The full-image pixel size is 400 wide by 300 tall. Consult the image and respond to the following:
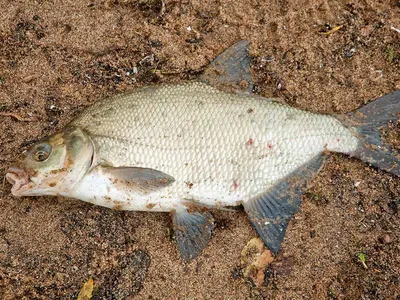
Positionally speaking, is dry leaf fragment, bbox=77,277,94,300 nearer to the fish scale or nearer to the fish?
the fish

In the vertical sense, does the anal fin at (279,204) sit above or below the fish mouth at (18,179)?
below

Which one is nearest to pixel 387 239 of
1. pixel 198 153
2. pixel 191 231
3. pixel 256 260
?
pixel 256 260

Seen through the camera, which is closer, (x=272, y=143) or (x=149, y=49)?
(x=272, y=143)

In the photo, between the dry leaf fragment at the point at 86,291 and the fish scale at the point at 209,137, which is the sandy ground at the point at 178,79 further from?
the fish scale at the point at 209,137

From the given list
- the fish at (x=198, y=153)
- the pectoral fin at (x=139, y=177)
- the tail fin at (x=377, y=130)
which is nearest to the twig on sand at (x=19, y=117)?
the fish at (x=198, y=153)

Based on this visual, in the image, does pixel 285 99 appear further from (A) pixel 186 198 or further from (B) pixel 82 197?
(B) pixel 82 197

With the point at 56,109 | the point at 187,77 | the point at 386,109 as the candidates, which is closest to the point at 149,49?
the point at 187,77
